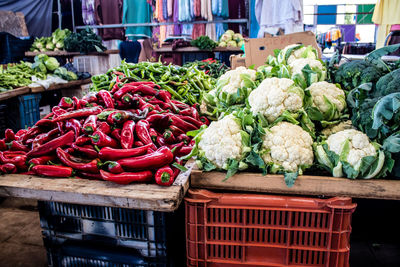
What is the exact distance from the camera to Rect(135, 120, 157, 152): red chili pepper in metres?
1.85

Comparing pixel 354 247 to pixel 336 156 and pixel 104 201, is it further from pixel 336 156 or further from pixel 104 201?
pixel 104 201

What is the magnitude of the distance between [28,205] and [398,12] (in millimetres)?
8214

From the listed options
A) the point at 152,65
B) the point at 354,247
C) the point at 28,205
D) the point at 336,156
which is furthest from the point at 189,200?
the point at 28,205

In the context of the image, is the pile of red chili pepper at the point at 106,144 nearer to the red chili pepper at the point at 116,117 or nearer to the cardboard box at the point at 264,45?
the red chili pepper at the point at 116,117

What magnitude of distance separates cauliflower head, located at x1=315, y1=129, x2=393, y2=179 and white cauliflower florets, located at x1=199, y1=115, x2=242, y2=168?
43 centimetres

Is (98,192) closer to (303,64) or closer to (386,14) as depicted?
(303,64)

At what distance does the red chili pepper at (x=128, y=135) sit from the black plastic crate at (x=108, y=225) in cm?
40

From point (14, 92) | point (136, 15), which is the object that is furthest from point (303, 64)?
point (136, 15)

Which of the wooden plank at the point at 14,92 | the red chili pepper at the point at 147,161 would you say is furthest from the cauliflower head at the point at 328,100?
the wooden plank at the point at 14,92

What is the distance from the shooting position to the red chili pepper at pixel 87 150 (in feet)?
5.78

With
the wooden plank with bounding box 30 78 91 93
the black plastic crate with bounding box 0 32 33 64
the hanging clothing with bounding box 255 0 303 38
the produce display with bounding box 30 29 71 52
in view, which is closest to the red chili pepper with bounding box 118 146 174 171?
the wooden plank with bounding box 30 78 91 93

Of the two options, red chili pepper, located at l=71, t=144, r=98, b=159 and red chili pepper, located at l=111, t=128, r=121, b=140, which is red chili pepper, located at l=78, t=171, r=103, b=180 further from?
red chili pepper, located at l=111, t=128, r=121, b=140

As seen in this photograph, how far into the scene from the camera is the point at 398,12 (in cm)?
710

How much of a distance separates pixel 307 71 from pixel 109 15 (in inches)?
320
